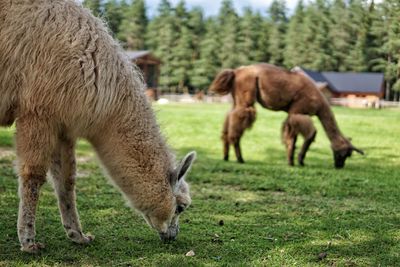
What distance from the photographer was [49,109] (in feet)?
14.5

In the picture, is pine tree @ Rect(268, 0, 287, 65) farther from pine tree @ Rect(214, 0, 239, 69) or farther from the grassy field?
pine tree @ Rect(214, 0, 239, 69)

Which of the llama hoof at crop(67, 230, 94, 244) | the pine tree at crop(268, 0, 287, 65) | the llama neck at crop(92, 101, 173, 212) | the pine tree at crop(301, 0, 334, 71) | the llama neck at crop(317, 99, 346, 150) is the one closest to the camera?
the llama neck at crop(92, 101, 173, 212)

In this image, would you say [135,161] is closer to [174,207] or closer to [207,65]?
[174,207]

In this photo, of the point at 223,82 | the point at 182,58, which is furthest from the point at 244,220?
the point at 182,58

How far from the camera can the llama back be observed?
4.46 metres

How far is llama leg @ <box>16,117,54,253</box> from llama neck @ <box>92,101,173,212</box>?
53 centimetres

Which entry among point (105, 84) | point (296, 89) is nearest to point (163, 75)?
point (296, 89)

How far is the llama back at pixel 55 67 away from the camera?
446 centimetres

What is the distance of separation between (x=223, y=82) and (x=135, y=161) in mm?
8155

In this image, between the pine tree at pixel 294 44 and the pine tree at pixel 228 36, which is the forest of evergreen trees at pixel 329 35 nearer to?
the pine tree at pixel 294 44

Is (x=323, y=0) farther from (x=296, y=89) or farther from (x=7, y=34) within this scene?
(x=7, y=34)

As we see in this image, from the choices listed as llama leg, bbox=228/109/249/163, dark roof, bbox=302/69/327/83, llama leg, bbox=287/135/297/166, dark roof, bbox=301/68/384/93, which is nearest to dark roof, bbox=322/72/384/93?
dark roof, bbox=301/68/384/93

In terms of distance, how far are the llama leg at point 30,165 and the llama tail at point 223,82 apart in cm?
848

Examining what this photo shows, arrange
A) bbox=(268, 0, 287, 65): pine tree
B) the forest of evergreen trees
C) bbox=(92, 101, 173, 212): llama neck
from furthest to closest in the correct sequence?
bbox=(268, 0, 287, 65): pine tree, the forest of evergreen trees, bbox=(92, 101, 173, 212): llama neck
